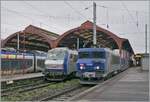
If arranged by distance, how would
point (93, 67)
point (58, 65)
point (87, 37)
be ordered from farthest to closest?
point (87, 37)
point (58, 65)
point (93, 67)

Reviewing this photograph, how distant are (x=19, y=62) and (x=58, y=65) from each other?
10391mm

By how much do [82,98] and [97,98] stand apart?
1.93ft

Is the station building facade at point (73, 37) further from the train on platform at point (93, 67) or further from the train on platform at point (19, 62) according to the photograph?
the train on platform at point (93, 67)

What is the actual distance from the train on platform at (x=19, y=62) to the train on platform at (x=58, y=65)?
6211mm

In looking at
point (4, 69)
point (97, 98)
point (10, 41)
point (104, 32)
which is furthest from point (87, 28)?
point (97, 98)

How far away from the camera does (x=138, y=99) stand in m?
15.2

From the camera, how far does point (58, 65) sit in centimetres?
3225

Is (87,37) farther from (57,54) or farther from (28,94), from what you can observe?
(28,94)

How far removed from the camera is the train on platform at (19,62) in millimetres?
37844

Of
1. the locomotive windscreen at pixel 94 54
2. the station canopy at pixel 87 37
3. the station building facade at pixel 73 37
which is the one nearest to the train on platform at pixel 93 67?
the locomotive windscreen at pixel 94 54

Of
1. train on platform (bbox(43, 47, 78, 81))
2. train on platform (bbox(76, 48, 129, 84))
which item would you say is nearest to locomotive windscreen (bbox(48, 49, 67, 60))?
train on platform (bbox(43, 47, 78, 81))

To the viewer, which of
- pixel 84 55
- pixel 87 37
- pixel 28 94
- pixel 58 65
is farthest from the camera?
pixel 87 37

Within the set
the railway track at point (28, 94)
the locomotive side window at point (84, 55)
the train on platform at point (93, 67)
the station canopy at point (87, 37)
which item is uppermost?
the station canopy at point (87, 37)

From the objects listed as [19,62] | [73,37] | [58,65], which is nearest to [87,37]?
[73,37]
